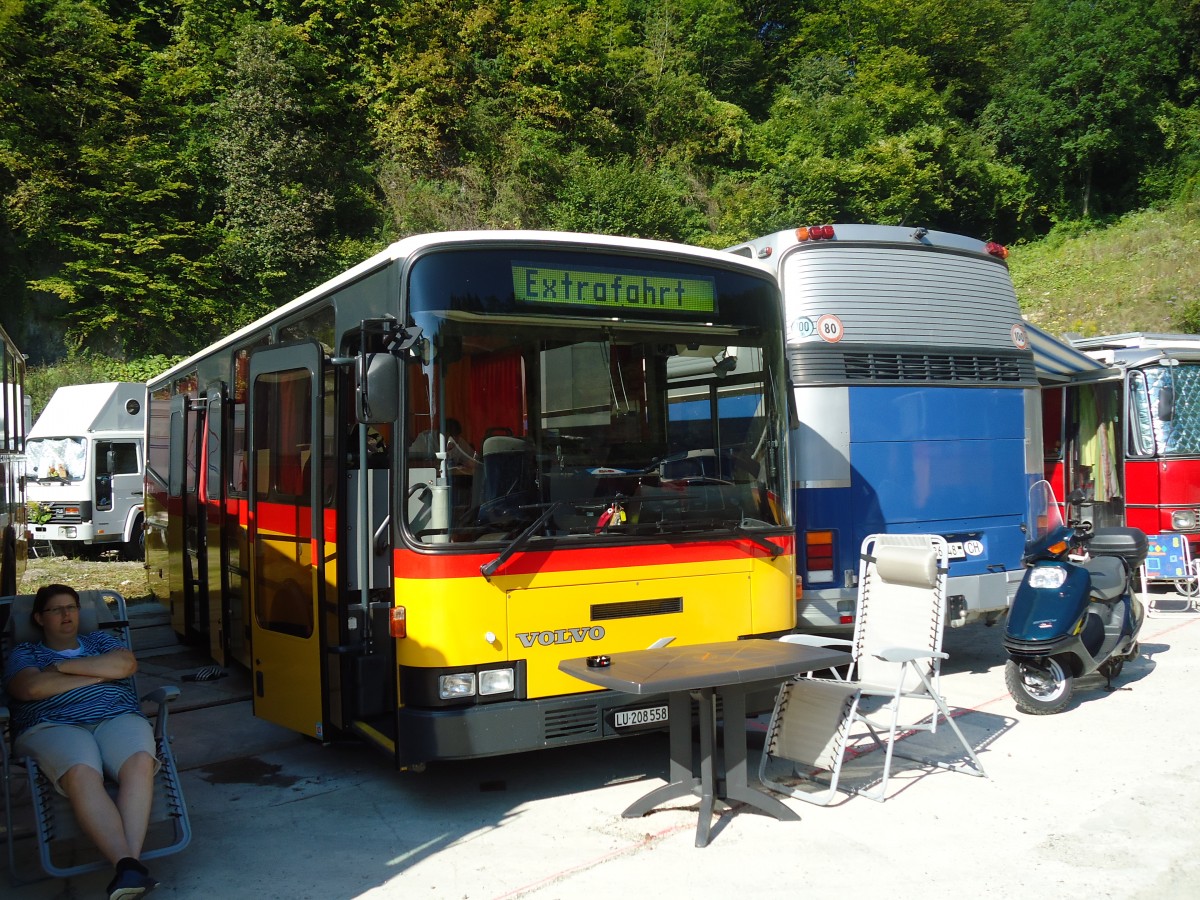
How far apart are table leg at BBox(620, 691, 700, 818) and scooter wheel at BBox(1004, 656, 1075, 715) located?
9.63ft

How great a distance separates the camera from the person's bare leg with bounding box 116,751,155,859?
437 centimetres

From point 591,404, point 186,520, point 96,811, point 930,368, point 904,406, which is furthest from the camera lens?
point 186,520

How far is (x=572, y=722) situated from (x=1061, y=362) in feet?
29.0

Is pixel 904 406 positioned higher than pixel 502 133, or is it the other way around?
pixel 502 133

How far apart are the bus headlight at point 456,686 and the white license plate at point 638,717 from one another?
31.4 inches

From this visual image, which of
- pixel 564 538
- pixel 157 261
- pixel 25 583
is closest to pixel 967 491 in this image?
pixel 564 538

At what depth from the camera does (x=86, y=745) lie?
465 cm

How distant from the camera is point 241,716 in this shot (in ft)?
25.6

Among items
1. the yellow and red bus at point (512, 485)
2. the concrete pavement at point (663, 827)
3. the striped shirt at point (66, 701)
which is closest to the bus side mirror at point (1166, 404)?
the concrete pavement at point (663, 827)

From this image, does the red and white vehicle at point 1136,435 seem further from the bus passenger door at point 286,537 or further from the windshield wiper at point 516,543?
the bus passenger door at point 286,537

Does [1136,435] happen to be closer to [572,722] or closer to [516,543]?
[572,722]

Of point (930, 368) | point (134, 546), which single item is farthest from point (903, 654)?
point (134, 546)

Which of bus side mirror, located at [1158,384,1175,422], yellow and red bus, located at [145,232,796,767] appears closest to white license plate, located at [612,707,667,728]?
yellow and red bus, located at [145,232,796,767]

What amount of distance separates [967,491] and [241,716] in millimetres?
5862
